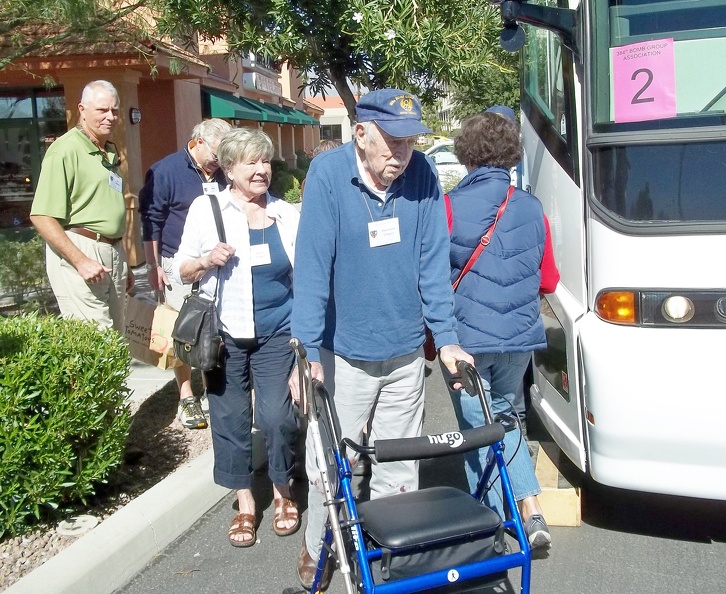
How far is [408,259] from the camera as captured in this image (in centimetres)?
Result: 341

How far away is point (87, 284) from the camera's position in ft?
16.1

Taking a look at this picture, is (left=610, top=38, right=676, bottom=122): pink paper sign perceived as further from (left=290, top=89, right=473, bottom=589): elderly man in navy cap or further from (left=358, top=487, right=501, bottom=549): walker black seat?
(left=358, top=487, right=501, bottom=549): walker black seat

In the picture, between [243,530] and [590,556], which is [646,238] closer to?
[590,556]

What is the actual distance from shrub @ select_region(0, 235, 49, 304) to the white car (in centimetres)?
1155

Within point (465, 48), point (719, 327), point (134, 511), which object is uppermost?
point (465, 48)

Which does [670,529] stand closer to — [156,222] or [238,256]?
[238,256]

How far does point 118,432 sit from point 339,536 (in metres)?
1.92

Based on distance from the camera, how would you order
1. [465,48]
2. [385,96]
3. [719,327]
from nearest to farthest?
[385,96] → [719,327] → [465,48]

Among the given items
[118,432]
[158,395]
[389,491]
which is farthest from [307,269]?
[158,395]

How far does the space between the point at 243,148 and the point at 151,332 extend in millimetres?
2009

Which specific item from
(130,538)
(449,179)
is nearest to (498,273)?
(130,538)

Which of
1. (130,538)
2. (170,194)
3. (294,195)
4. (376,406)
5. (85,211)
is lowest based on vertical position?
(130,538)

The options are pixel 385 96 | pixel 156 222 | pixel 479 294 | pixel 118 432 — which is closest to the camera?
pixel 385 96

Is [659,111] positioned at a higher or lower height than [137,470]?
higher
